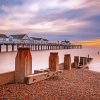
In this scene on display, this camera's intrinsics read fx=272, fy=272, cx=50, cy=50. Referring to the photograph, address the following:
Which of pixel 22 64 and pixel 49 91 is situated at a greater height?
pixel 22 64

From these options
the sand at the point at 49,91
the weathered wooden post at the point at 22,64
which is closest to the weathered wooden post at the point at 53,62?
the sand at the point at 49,91

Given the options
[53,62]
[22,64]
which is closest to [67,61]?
[53,62]

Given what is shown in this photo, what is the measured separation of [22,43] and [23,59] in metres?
57.4

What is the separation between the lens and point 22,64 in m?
8.83

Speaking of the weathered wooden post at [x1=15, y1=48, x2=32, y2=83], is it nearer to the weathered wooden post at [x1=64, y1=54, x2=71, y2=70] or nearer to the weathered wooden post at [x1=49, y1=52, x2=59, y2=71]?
the weathered wooden post at [x1=49, y1=52, x2=59, y2=71]

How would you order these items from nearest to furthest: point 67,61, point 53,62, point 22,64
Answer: point 22,64, point 53,62, point 67,61

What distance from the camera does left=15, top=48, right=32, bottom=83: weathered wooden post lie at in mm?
8836

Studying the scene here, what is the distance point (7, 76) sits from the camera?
8836mm

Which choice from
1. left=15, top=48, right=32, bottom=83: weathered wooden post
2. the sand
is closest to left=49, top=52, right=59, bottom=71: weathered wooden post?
the sand

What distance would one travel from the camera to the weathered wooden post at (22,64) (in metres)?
8.84

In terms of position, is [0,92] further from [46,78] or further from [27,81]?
[46,78]

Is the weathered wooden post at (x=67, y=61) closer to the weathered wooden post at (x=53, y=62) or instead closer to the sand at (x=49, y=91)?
the weathered wooden post at (x=53, y=62)

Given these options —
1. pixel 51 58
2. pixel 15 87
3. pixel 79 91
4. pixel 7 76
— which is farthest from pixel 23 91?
pixel 51 58

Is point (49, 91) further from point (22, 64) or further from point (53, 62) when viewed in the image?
point (53, 62)
